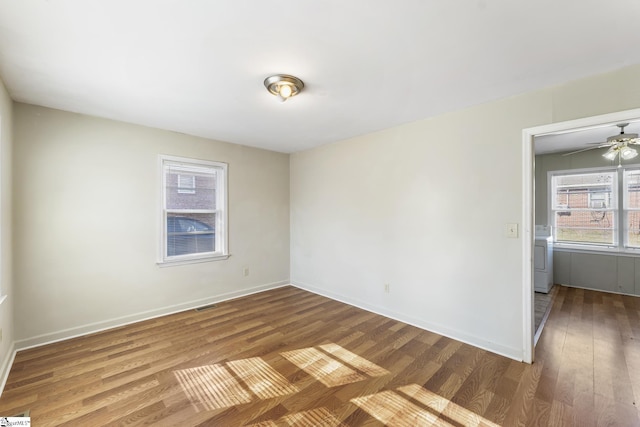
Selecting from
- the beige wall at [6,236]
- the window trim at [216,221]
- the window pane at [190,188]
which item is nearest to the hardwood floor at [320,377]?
the beige wall at [6,236]

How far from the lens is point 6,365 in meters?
2.30

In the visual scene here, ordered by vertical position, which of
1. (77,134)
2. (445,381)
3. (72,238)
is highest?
(77,134)

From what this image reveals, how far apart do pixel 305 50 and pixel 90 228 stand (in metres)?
3.02

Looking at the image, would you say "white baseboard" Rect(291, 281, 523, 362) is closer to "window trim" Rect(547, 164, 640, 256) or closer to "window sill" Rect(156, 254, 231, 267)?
"window sill" Rect(156, 254, 231, 267)

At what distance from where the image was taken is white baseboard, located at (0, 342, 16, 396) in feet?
6.97

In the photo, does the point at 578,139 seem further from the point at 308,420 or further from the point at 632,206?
the point at 308,420

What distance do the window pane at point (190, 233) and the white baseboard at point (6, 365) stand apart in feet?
5.18

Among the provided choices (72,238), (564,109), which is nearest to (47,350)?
(72,238)

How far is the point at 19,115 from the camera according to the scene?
268cm

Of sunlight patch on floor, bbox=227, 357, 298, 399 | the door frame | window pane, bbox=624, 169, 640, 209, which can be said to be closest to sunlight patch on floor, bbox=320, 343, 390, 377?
sunlight patch on floor, bbox=227, 357, 298, 399

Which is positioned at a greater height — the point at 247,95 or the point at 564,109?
the point at 247,95

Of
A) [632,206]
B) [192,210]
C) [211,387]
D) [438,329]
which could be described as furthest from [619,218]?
[192,210]

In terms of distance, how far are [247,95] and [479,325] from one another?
322 cm

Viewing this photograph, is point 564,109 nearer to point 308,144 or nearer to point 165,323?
point 308,144
